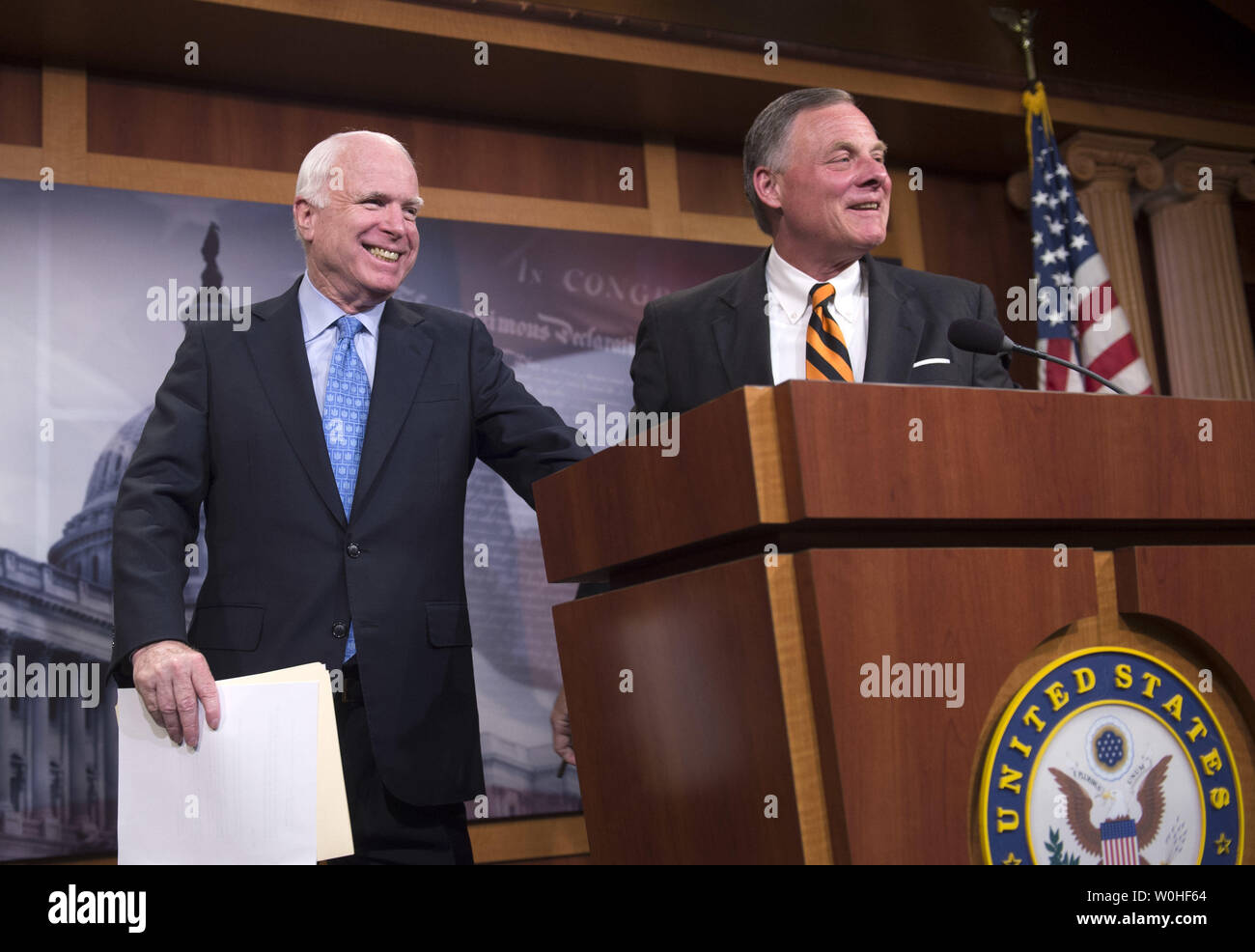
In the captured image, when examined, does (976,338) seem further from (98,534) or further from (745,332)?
(98,534)

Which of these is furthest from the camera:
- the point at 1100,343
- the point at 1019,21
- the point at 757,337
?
the point at 1019,21

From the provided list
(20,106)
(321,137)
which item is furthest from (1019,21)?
(20,106)

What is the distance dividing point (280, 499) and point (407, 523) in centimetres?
23

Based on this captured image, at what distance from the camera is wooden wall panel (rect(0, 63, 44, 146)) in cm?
420

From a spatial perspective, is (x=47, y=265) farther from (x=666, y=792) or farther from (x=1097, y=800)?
(x=1097, y=800)

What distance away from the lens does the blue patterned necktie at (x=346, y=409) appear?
2.25 m

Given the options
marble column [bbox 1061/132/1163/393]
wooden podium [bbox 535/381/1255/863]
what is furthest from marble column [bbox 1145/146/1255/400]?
wooden podium [bbox 535/381/1255/863]

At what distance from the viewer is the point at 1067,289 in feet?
16.6

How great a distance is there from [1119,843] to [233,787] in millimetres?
1198

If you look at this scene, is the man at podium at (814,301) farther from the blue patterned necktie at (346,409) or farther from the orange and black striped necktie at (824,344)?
the blue patterned necktie at (346,409)

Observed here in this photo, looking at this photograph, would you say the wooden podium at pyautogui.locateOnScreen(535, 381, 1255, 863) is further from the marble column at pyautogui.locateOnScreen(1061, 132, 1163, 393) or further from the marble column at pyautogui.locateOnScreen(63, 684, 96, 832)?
the marble column at pyautogui.locateOnScreen(1061, 132, 1163, 393)

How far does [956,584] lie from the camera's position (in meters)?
1.27

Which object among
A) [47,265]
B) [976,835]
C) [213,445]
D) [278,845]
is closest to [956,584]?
[976,835]

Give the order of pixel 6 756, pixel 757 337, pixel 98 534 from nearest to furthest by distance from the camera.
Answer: pixel 757 337 < pixel 6 756 < pixel 98 534
